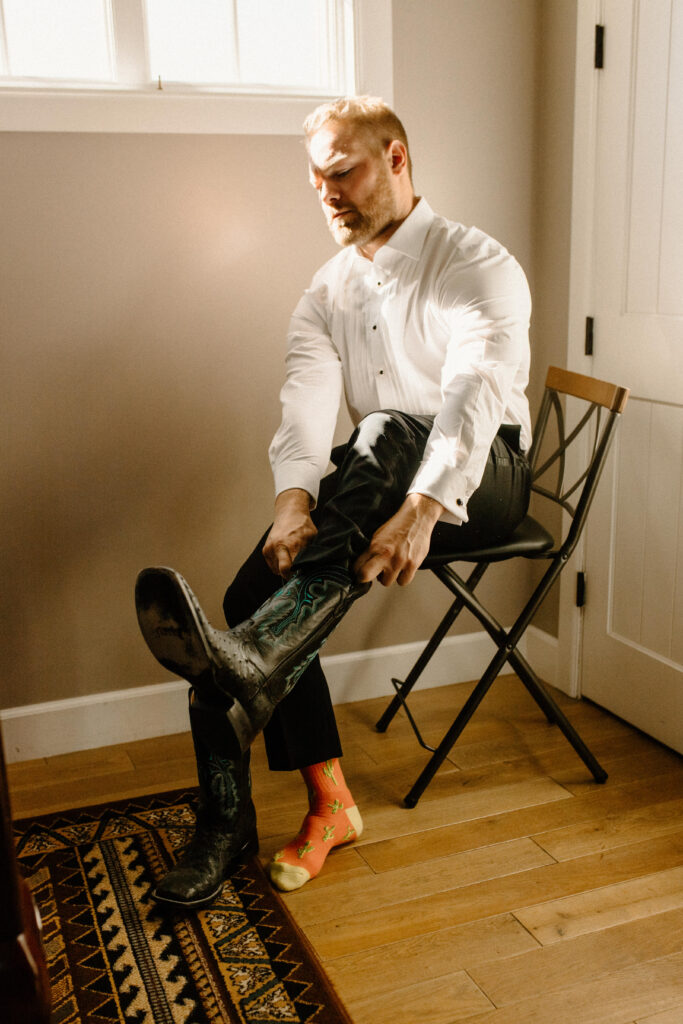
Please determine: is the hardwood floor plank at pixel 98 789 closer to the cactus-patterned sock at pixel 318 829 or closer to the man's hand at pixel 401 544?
A: the cactus-patterned sock at pixel 318 829

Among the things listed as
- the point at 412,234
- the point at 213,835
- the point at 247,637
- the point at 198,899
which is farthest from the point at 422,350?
the point at 198,899

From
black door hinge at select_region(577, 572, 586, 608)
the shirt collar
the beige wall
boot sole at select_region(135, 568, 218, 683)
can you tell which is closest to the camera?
boot sole at select_region(135, 568, 218, 683)

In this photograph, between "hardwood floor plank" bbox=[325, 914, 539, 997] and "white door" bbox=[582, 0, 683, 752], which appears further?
"white door" bbox=[582, 0, 683, 752]

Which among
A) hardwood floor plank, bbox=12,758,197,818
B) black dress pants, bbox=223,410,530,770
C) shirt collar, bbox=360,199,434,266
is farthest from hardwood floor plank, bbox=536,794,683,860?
shirt collar, bbox=360,199,434,266

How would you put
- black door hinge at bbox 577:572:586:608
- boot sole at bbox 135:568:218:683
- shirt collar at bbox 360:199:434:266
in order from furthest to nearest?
black door hinge at bbox 577:572:586:608 < shirt collar at bbox 360:199:434:266 < boot sole at bbox 135:568:218:683

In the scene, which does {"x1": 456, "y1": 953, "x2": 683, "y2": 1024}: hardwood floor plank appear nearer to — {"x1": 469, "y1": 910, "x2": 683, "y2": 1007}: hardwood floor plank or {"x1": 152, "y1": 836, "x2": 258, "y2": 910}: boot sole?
{"x1": 469, "y1": 910, "x2": 683, "y2": 1007}: hardwood floor plank

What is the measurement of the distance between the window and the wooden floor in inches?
59.8

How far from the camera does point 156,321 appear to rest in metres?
2.29

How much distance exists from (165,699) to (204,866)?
0.77 metres

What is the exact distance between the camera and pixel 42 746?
235cm

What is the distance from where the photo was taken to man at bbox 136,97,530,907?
1476mm

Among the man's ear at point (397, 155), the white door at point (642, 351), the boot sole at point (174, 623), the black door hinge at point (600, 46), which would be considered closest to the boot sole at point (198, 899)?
the boot sole at point (174, 623)

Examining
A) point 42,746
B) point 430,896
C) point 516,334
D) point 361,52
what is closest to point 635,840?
point 430,896

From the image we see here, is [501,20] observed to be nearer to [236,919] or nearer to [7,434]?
[7,434]
